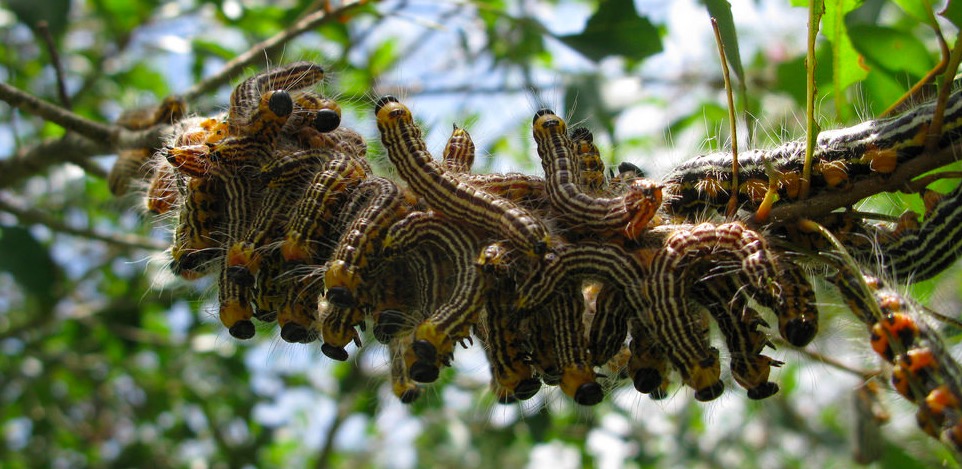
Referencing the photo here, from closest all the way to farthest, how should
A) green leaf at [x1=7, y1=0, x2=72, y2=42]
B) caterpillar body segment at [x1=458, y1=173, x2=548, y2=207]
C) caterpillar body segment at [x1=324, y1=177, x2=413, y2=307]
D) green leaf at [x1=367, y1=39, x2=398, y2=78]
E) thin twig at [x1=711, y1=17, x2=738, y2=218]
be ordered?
thin twig at [x1=711, y1=17, x2=738, y2=218], caterpillar body segment at [x1=324, y1=177, x2=413, y2=307], caterpillar body segment at [x1=458, y1=173, x2=548, y2=207], green leaf at [x1=7, y1=0, x2=72, y2=42], green leaf at [x1=367, y1=39, x2=398, y2=78]

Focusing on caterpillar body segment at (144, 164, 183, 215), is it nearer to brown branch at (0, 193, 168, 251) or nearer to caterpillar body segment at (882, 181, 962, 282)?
→ brown branch at (0, 193, 168, 251)

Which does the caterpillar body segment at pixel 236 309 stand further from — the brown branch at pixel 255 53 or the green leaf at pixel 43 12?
the green leaf at pixel 43 12

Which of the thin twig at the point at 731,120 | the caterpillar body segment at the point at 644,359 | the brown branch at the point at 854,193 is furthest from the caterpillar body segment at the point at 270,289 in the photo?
the brown branch at the point at 854,193

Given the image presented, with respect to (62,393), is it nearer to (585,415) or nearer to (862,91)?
(585,415)

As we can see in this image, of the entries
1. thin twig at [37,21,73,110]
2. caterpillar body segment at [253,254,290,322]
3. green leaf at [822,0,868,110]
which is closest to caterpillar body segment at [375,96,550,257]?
caterpillar body segment at [253,254,290,322]

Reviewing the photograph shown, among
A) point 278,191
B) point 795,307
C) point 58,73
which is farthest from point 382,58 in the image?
point 795,307

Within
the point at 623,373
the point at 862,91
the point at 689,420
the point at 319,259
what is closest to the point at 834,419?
the point at 689,420
